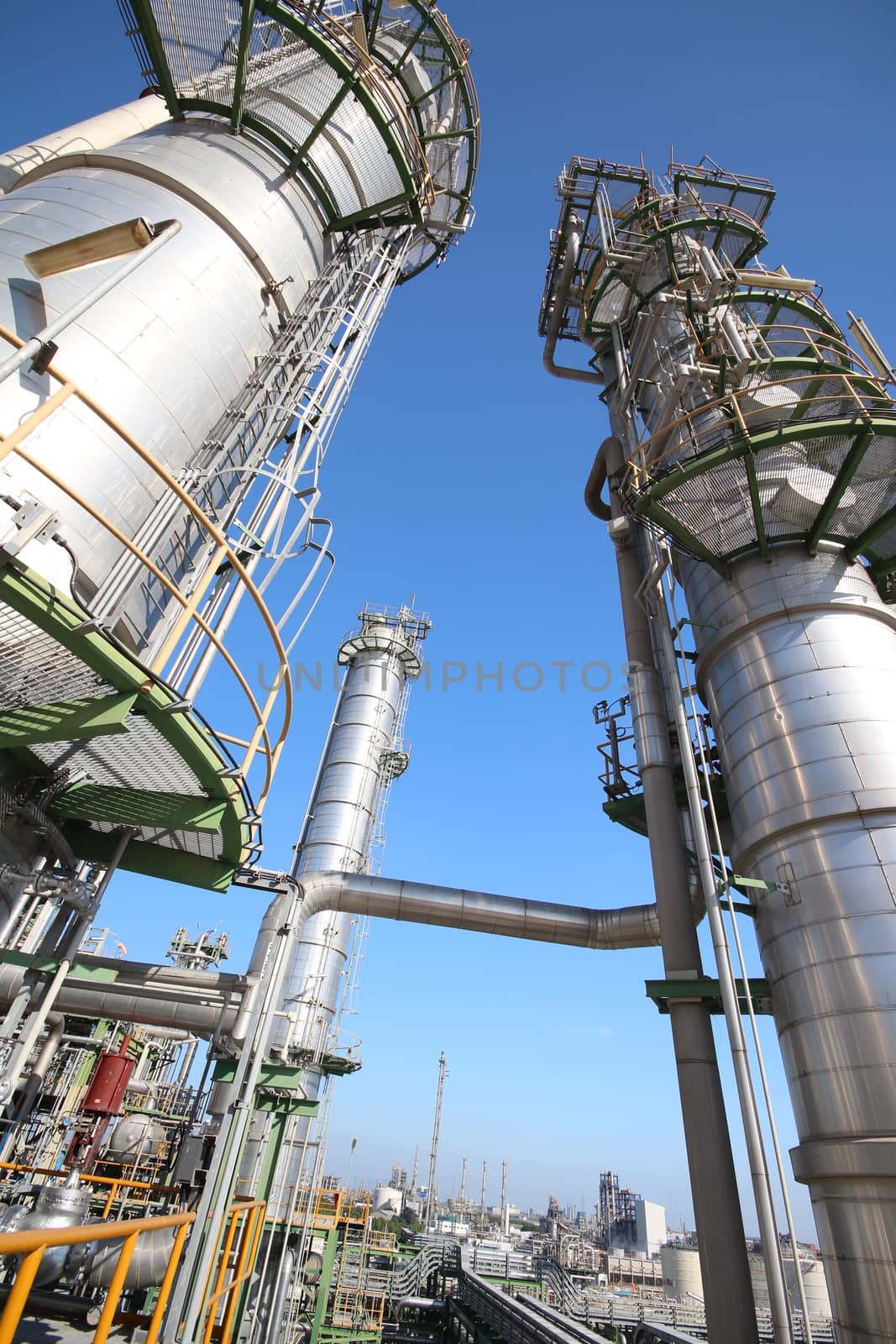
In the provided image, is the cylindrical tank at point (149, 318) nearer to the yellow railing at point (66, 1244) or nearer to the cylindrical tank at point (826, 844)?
the yellow railing at point (66, 1244)

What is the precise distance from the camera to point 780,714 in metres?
9.11

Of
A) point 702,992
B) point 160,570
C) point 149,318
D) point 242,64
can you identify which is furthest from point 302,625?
point 242,64

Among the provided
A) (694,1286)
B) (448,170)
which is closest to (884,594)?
(448,170)

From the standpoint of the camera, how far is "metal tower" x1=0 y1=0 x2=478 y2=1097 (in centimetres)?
543

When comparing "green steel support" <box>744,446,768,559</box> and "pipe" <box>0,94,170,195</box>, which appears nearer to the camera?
"green steel support" <box>744,446,768,559</box>

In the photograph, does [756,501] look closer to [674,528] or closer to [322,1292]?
[674,528]

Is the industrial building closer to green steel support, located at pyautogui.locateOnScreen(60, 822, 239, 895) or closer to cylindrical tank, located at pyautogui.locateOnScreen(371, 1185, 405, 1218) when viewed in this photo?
green steel support, located at pyautogui.locateOnScreen(60, 822, 239, 895)

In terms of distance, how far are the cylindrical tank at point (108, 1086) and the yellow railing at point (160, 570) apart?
15900 mm

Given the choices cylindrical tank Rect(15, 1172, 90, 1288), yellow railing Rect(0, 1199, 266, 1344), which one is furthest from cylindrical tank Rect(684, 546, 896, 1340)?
cylindrical tank Rect(15, 1172, 90, 1288)

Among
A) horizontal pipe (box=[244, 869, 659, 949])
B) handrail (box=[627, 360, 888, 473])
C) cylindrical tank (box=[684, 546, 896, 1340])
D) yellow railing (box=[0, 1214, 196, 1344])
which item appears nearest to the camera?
yellow railing (box=[0, 1214, 196, 1344])

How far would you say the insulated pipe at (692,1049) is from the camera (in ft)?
24.9

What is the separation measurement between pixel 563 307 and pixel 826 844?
54.2ft

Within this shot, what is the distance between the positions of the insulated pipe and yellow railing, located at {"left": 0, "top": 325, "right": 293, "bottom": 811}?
627 cm

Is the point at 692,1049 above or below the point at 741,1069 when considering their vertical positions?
above
